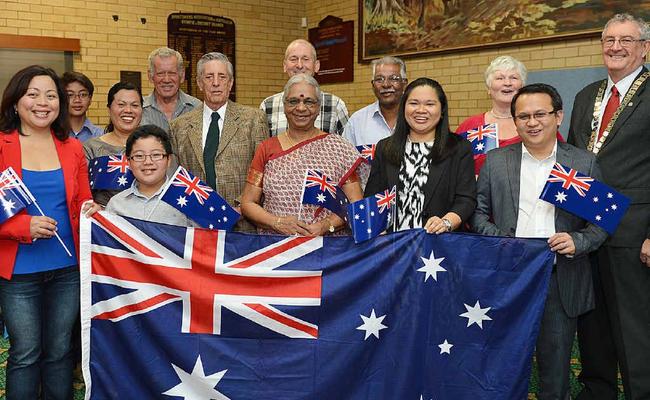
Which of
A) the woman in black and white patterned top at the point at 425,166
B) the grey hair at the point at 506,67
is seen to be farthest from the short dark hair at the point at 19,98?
the grey hair at the point at 506,67

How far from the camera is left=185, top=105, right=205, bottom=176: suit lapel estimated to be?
354 centimetres

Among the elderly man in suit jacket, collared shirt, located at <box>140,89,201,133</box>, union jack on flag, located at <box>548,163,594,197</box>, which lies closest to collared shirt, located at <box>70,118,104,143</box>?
collared shirt, located at <box>140,89,201,133</box>

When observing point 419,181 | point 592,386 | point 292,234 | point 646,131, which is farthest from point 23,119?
point 592,386

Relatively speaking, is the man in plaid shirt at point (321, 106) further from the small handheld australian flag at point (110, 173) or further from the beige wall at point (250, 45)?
the beige wall at point (250, 45)

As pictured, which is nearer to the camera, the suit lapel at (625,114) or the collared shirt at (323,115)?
the suit lapel at (625,114)

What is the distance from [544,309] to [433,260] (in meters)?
0.57

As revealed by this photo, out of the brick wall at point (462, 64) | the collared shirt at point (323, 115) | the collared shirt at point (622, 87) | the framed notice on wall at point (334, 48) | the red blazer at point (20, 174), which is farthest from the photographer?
the framed notice on wall at point (334, 48)

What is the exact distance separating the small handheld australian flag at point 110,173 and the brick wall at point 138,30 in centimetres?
463

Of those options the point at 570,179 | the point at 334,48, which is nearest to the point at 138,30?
the point at 334,48

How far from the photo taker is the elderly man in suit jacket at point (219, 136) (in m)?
3.51

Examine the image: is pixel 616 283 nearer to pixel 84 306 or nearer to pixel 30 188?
pixel 84 306

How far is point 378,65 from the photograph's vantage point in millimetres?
4133

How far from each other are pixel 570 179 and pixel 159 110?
2880mm

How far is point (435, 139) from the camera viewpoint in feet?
9.61
